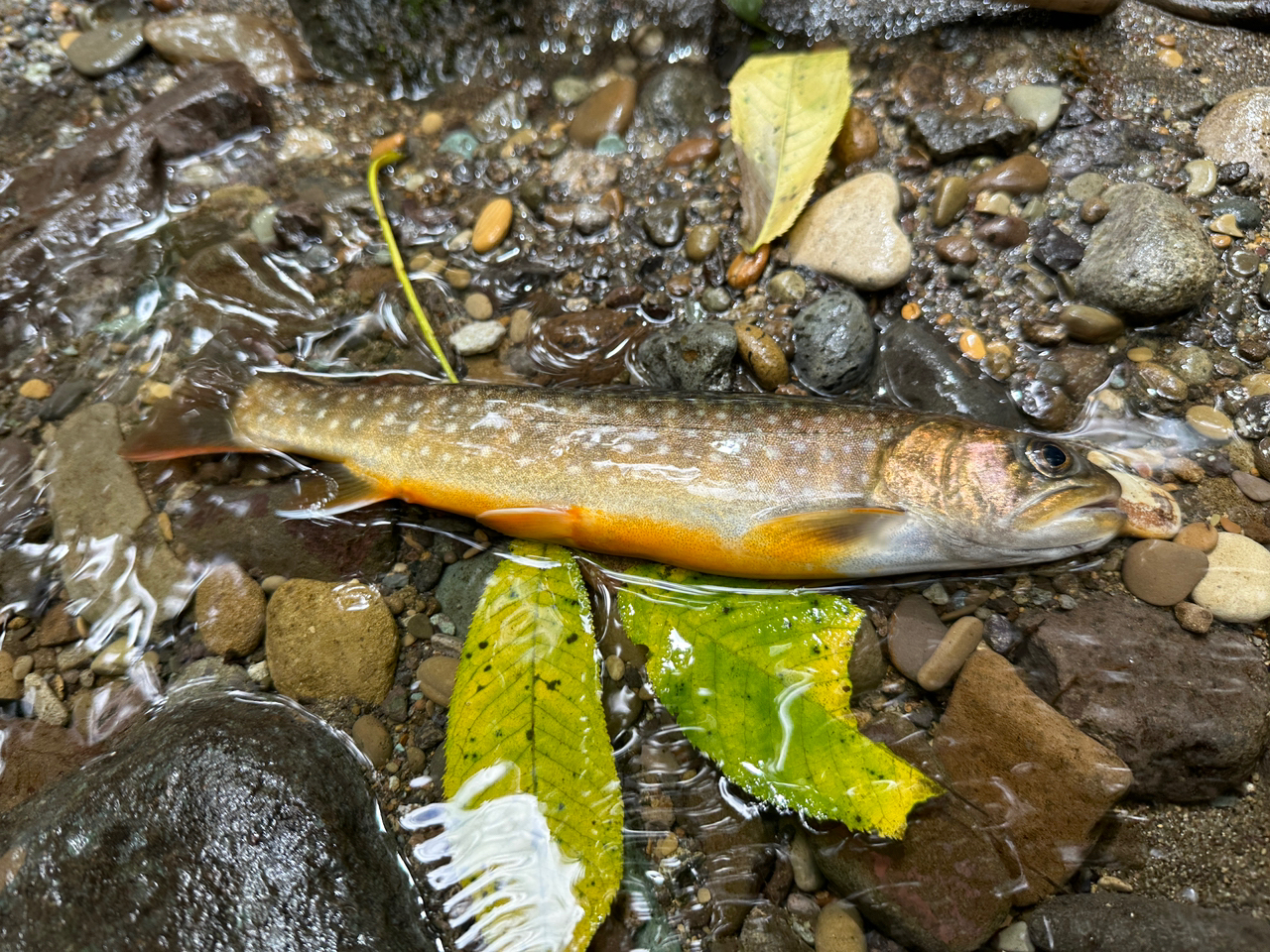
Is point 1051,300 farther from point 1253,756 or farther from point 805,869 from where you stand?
point 805,869

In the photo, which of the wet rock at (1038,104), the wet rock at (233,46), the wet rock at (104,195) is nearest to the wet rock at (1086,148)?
the wet rock at (1038,104)

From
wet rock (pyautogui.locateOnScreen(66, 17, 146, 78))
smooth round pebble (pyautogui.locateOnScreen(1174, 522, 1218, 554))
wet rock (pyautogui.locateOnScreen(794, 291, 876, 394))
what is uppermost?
wet rock (pyautogui.locateOnScreen(66, 17, 146, 78))

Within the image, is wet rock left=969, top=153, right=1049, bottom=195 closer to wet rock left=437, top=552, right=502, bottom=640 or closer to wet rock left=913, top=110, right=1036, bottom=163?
wet rock left=913, top=110, right=1036, bottom=163

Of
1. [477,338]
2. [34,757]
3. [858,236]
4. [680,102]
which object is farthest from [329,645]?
[680,102]

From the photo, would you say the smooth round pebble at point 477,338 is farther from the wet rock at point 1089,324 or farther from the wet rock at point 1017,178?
the wet rock at point 1089,324

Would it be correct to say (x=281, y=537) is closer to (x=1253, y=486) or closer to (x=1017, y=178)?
(x=1017, y=178)

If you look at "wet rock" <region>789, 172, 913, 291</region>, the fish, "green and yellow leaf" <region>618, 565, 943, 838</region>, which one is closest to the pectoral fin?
the fish
